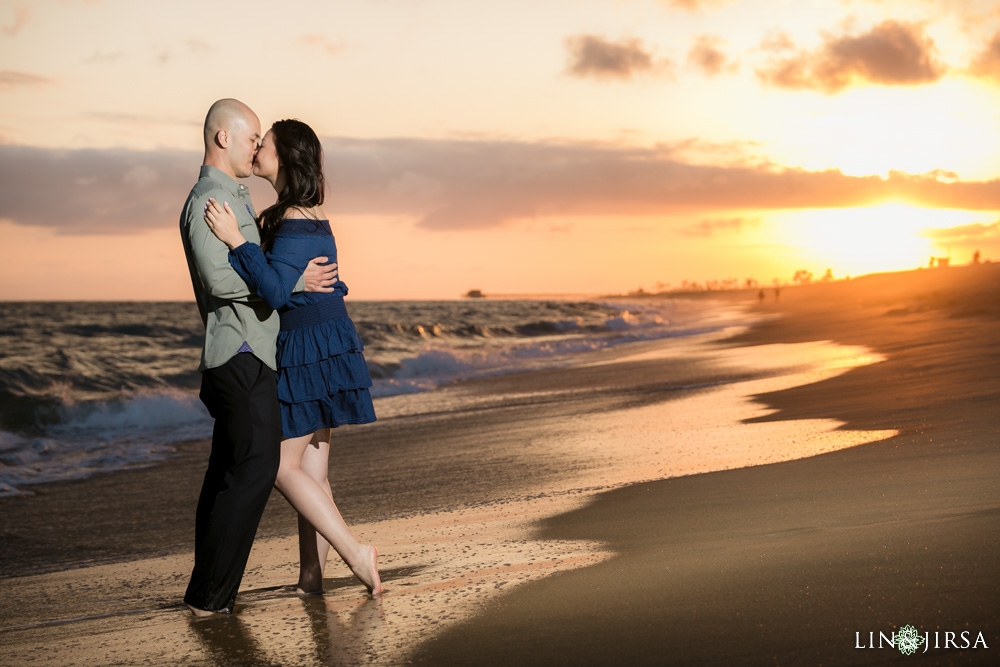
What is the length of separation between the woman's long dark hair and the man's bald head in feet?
0.37

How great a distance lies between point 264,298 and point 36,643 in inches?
57.7

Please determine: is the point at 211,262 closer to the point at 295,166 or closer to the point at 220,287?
the point at 220,287

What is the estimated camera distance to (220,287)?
3.18 meters

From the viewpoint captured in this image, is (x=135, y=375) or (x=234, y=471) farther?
(x=135, y=375)

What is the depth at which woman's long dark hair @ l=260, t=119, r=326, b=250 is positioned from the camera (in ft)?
11.2

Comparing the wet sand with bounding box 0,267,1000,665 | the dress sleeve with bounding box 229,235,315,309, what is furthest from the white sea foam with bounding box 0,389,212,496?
the dress sleeve with bounding box 229,235,315,309

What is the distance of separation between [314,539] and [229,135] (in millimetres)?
1671

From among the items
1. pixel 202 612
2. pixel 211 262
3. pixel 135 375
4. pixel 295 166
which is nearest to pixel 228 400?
pixel 211 262

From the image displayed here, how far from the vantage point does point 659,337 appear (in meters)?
24.8

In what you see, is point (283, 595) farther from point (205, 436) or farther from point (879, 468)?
point (205, 436)

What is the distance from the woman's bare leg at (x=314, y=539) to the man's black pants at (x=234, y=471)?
250mm

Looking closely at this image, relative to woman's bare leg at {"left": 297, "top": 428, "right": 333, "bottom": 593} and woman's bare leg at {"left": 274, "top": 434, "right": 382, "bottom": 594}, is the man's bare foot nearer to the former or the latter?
woman's bare leg at {"left": 297, "top": 428, "right": 333, "bottom": 593}

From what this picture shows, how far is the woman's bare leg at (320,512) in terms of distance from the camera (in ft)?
10.6

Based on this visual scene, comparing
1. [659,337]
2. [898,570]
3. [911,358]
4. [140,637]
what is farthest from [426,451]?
[659,337]
